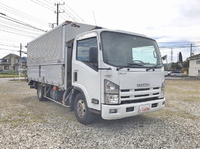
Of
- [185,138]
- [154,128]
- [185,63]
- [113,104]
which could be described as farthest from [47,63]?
[185,63]

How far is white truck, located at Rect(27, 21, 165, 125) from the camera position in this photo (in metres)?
4.09

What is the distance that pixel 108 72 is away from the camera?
4.01m

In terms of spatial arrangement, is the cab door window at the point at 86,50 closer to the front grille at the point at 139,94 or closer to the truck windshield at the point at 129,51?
the truck windshield at the point at 129,51

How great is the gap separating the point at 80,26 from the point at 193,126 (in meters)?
4.54

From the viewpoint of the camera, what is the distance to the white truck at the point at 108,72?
409cm

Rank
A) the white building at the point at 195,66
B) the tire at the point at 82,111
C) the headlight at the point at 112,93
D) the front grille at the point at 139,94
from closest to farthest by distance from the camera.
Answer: the headlight at the point at 112,93, the front grille at the point at 139,94, the tire at the point at 82,111, the white building at the point at 195,66

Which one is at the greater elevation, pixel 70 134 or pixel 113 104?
pixel 113 104

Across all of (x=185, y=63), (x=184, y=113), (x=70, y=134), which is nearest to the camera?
(x=70, y=134)

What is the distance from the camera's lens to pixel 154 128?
15.9 ft

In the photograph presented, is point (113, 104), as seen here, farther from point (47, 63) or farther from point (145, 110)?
point (47, 63)

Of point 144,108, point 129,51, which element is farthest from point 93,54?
point 144,108

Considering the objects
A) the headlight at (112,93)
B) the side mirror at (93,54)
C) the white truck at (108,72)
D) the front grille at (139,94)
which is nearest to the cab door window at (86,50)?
the white truck at (108,72)

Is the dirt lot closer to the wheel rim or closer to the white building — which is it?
the wheel rim

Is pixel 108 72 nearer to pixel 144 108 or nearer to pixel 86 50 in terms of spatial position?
pixel 86 50
